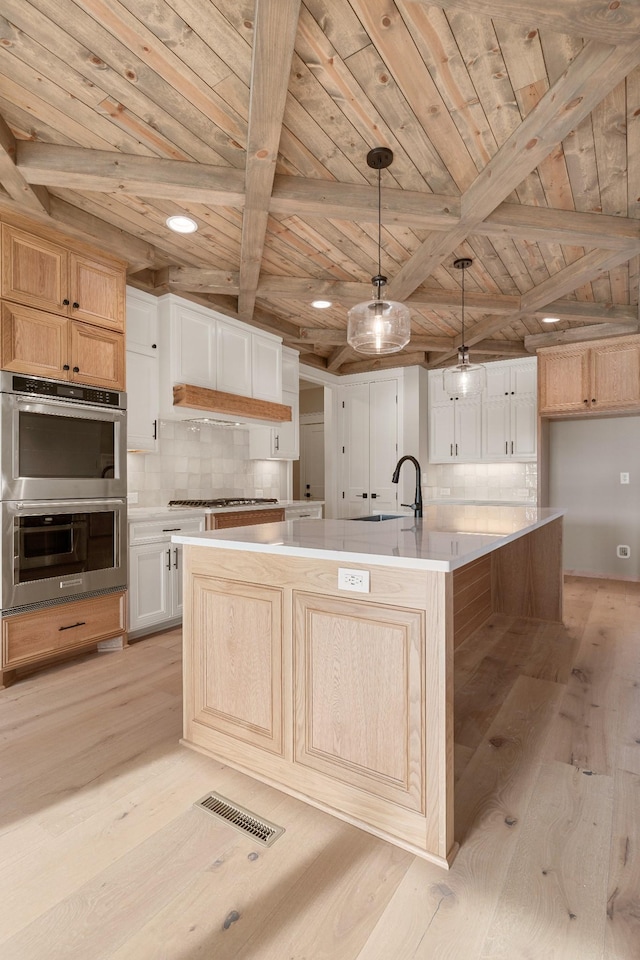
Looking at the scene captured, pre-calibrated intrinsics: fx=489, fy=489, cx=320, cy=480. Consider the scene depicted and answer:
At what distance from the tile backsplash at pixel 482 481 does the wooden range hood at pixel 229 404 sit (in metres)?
2.23

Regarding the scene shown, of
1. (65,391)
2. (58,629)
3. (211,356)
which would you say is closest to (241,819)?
(58,629)

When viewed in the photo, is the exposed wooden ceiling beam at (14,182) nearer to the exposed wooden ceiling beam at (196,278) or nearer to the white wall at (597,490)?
the exposed wooden ceiling beam at (196,278)

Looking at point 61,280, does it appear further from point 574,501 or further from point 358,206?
point 574,501

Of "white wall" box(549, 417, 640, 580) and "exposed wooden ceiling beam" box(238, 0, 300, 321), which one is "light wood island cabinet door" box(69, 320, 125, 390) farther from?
"white wall" box(549, 417, 640, 580)

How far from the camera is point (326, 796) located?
5.51 feet

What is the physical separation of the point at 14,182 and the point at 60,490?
1620mm

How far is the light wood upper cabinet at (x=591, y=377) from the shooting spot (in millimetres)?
4750

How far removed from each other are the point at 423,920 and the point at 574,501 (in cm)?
515

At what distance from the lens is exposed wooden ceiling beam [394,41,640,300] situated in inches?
66.2

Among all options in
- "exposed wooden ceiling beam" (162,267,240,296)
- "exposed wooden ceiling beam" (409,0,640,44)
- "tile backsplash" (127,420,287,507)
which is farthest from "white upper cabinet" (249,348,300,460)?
"exposed wooden ceiling beam" (409,0,640,44)

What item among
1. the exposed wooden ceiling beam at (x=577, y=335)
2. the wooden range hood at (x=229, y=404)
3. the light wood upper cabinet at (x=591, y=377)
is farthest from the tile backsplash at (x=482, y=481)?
the wooden range hood at (x=229, y=404)

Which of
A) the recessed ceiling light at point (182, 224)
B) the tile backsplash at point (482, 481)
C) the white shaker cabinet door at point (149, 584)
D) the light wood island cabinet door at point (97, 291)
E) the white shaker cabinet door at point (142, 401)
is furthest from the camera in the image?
the tile backsplash at point (482, 481)

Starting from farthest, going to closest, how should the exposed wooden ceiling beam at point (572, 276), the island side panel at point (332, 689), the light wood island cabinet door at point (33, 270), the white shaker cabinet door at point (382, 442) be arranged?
the white shaker cabinet door at point (382, 442) < the exposed wooden ceiling beam at point (572, 276) < the light wood island cabinet door at point (33, 270) < the island side panel at point (332, 689)

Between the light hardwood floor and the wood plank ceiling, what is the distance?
8.37 feet
